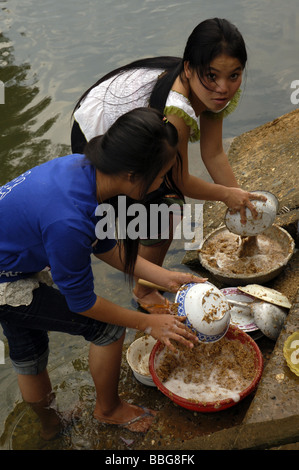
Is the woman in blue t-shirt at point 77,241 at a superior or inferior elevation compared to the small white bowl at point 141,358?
superior

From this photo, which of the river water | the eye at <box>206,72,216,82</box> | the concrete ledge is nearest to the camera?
the concrete ledge

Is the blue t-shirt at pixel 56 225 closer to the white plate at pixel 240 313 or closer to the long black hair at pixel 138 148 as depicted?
the long black hair at pixel 138 148

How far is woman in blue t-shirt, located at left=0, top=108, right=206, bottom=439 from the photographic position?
203 centimetres

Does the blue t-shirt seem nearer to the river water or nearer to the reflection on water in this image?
the river water

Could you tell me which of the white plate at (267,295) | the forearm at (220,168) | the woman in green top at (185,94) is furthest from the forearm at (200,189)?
the white plate at (267,295)

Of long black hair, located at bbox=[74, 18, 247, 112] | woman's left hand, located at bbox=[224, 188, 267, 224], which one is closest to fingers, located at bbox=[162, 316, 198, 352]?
woman's left hand, located at bbox=[224, 188, 267, 224]

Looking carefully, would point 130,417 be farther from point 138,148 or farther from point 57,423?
point 138,148

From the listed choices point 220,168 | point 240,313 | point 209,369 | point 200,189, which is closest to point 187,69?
point 200,189

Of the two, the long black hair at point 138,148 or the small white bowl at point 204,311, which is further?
the small white bowl at point 204,311

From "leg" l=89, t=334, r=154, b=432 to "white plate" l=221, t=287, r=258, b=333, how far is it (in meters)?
0.71

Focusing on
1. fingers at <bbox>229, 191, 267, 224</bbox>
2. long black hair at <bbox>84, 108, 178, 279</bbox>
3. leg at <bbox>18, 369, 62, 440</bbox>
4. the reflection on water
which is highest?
long black hair at <bbox>84, 108, 178, 279</bbox>

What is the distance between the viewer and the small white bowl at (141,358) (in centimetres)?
297

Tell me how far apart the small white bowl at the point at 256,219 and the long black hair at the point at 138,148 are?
1.21 m

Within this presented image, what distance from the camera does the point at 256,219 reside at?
318 cm
